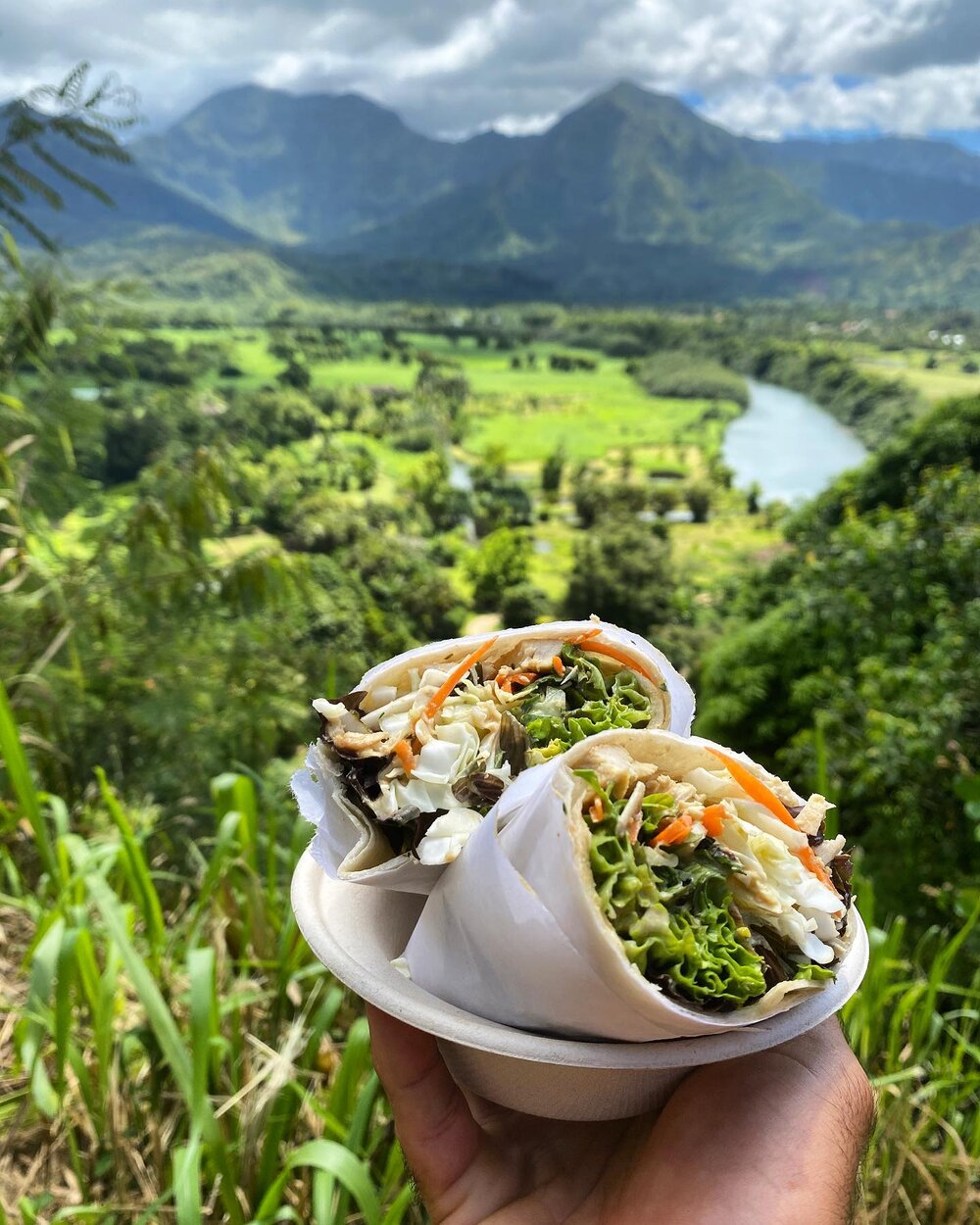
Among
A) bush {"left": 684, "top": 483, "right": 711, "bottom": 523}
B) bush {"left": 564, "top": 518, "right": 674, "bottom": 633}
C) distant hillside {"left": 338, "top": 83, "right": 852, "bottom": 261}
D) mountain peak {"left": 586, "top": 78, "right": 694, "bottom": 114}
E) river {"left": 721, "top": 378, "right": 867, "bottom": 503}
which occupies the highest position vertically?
mountain peak {"left": 586, "top": 78, "right": 694, "bottom": 114}

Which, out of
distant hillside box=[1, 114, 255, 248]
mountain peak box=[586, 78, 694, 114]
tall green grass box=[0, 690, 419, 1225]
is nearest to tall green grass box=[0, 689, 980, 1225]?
tall green grass box=[0, 690, 419, 1225]

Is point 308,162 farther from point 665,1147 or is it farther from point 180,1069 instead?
point 665,1147

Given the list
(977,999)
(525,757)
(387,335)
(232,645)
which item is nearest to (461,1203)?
(525,757)

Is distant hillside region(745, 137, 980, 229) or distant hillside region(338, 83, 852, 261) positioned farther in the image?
distant hillside region(745, 137, 980, 229)

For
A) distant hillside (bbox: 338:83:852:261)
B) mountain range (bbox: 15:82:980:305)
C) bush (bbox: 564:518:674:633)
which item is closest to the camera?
bush (bbox: 564:518:674:633)

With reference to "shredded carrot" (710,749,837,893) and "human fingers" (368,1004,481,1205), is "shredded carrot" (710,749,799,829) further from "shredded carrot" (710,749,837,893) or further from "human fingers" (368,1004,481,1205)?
"human fingers" (368,1004,481,1205)

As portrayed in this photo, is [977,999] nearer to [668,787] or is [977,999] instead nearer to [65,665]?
[668,787]

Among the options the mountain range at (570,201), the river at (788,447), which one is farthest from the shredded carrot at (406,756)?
the mountain range at (570,201)

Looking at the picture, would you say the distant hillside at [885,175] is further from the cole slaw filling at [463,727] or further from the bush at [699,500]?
the cole slaw filling at [463,727]
